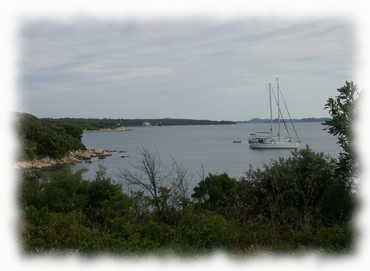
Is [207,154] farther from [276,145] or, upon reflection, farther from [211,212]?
[211,212]

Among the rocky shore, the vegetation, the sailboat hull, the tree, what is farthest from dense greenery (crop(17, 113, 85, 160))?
the tree

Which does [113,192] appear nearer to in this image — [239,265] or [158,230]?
[158,230]

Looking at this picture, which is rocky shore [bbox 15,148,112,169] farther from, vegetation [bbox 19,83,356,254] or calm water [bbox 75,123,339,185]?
vegetation [bbox 19,83,356,254]

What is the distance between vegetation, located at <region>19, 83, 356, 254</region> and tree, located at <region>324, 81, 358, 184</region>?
14 millimetres

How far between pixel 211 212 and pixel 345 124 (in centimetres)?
225

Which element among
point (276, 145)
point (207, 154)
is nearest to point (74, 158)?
point (207, 154)

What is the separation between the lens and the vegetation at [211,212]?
4.61 meters

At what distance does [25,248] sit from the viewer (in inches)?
169

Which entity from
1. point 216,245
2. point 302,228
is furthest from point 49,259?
Result: point 302,228

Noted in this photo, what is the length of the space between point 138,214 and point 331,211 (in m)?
2.65

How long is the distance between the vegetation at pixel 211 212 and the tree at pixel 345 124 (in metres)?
0.01

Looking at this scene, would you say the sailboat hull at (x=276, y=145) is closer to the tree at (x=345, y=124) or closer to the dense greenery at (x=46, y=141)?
the dense greenery at (x=46, y=141)

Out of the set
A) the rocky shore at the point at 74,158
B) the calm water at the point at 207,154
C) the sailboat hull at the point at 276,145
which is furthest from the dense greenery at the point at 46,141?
the sailboat hull at the point at 276,145

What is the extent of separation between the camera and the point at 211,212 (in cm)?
559
